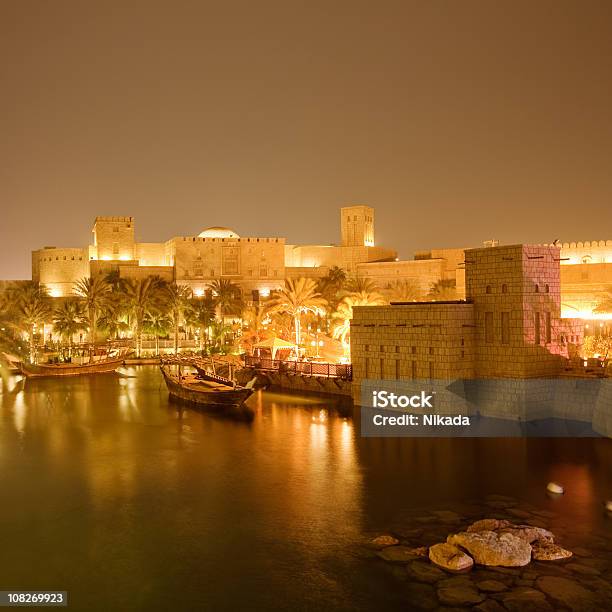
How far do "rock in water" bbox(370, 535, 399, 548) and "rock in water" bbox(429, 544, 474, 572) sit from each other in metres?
0.78

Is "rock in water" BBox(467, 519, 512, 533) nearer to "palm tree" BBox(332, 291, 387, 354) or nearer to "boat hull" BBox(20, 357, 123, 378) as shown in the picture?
"palm tree" BBox(332, 291, 387, 354)

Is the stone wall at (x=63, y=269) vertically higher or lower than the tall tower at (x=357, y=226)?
lower

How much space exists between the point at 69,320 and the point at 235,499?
1181 inches

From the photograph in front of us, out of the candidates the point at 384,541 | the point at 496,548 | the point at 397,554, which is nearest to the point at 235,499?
the point at 384,541

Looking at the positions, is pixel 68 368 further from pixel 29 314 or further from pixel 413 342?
pixel 413 342

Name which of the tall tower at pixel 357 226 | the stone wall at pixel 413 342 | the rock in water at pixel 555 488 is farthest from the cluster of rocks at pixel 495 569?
the tall tower at pixel 357 226

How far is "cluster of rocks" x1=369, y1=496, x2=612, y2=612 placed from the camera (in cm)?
840

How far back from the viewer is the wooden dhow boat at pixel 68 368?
1313 inches

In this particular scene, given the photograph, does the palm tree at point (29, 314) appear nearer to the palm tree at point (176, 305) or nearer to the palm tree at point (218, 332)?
the palm tree at point (176, 305)

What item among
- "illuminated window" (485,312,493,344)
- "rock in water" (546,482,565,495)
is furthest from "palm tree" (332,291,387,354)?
"rock in water" (546,482,565,495)

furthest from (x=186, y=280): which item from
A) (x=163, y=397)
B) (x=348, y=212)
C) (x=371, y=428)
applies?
(x=371, y=428)

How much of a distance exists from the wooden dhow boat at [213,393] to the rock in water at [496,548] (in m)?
12.3

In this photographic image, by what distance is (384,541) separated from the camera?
1035cm

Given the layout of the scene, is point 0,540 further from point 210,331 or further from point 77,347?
point 210,331
